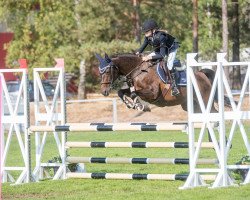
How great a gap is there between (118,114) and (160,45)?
1837 centimetres

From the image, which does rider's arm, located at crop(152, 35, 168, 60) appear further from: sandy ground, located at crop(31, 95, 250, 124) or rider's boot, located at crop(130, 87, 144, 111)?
sandy ground, located at crop(31, 95, 250, 124)

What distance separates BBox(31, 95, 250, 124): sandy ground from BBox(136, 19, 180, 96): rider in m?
15.9

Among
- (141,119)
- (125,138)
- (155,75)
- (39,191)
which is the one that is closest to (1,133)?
(39,191)

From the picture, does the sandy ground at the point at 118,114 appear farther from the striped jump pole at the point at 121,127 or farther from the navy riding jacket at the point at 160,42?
the striped jump pole at the point at 121,127

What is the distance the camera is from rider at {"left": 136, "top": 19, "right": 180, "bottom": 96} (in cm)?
1527

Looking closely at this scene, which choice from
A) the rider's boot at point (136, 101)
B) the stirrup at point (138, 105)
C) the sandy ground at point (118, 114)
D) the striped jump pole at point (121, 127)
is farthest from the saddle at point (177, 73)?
the sandy ground at point (118, 114)

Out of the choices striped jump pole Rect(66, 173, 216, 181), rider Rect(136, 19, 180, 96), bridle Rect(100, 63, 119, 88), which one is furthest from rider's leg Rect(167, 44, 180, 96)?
striped jump pole Rect(66, 173, 216, 181)

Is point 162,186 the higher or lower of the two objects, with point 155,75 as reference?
lower

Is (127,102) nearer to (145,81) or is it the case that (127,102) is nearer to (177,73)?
(145,81)

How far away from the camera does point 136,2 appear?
4056 centimetres

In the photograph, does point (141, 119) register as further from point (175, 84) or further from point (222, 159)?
point (222, 159)

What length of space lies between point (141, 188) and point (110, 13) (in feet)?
83.7

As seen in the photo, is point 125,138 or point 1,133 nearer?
point 1,133

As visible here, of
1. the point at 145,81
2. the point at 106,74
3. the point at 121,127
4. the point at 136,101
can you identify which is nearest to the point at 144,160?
the point at 121,127
